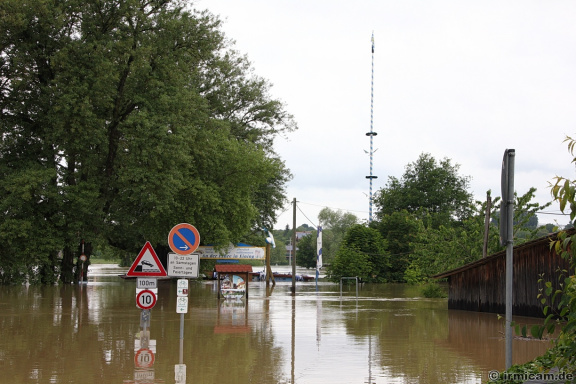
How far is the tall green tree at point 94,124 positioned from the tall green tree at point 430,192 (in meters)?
42.1

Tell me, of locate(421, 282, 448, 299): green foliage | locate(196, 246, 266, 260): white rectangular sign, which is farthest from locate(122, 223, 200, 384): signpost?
locate(421, 282, 448, 299): green foliage

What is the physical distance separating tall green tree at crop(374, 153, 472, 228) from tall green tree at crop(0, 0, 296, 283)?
4205cm

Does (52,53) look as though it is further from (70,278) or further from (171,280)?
(171,280)

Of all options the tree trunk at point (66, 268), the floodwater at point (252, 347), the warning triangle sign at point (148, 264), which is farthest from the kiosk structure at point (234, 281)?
the warning triangle sign at point (148, 264)

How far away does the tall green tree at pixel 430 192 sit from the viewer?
77938mm

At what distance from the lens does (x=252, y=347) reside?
14.1 meters

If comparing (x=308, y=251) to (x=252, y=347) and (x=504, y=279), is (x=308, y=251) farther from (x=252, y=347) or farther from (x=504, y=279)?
(x=252, y=347)

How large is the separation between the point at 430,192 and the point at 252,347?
67010mm

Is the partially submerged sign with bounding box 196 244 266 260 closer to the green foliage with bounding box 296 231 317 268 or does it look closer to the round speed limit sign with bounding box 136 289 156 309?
the round speed limit sign with bounding box 136 289 156 309

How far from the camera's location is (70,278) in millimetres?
40719

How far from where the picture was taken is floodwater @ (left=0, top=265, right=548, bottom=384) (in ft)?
34.8

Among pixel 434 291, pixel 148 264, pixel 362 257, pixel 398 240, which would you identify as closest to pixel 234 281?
pixel 434 291

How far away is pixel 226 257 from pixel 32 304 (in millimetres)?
15224

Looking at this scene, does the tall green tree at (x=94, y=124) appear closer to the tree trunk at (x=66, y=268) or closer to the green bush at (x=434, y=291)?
the tree trunk at (x=66, y=268)
